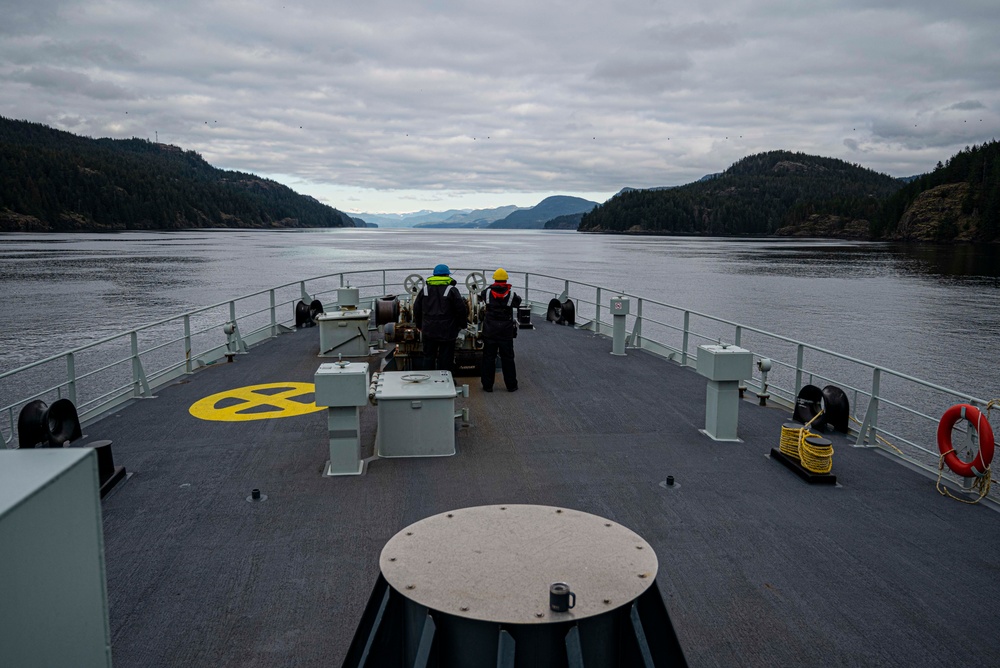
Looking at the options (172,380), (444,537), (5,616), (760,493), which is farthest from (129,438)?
(5,616)

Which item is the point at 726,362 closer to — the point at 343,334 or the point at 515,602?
the point at 515,602

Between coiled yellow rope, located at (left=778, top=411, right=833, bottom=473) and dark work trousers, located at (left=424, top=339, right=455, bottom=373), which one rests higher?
dark work trousers, located at (left=424, top=339, right=455, bottom=373)

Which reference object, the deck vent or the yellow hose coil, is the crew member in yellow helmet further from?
the deck vent

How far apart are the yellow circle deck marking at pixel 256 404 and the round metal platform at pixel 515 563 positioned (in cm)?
536

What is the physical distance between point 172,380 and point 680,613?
9.10 meters

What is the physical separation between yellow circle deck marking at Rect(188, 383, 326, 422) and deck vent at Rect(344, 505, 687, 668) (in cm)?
555

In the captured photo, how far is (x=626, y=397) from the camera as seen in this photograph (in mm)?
9758

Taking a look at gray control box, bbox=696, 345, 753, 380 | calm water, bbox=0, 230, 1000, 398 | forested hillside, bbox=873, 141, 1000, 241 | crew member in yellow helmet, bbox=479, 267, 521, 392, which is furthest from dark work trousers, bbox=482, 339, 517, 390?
forested hillside, bbox=873, 141, 1000, 241

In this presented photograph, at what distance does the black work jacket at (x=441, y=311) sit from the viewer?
29.6 ft

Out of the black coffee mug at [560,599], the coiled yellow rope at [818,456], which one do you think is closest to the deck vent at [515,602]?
the black coffee mug at [560,599]

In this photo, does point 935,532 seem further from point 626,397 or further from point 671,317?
point 671,317

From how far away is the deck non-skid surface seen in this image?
4.01 m

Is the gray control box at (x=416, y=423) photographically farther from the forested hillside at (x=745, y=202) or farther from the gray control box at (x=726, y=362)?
the forested hillside at (x=745, y=202)

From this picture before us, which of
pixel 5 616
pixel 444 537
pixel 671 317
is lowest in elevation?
pixel 671 317
